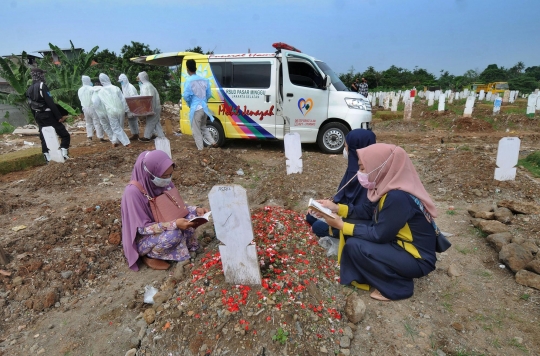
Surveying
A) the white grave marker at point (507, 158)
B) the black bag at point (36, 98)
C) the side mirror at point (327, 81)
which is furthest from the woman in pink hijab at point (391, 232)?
the black bag at point (36, 98)

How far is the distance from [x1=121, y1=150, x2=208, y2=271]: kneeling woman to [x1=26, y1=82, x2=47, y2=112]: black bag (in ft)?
16.6

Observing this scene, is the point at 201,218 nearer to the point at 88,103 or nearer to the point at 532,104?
the point at 88,103

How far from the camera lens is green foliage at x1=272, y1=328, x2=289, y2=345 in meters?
2.03

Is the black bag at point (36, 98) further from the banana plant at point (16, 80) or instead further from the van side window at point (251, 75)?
the banana plant at point (16, 80)

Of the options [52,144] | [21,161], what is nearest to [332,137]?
[52,144]

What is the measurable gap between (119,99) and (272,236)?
7054 millimetres

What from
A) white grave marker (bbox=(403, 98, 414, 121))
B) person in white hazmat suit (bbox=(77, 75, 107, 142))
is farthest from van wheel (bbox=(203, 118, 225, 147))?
white grave marker (bbox=(403, 98, 414, 121))

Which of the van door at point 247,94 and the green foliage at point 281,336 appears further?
the van door at point 247,94

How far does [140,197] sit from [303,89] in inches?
202

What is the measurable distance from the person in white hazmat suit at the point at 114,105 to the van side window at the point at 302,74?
456 centimetres

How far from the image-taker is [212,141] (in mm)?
7777

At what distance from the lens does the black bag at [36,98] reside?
6.36 meters

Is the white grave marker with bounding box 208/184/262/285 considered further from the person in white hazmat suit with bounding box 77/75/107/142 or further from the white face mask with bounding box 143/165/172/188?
the person in white hazmat suit with bounding box 77/75/107/142

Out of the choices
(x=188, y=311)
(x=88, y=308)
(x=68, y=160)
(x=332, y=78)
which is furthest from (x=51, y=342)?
(x=332, y=78)
